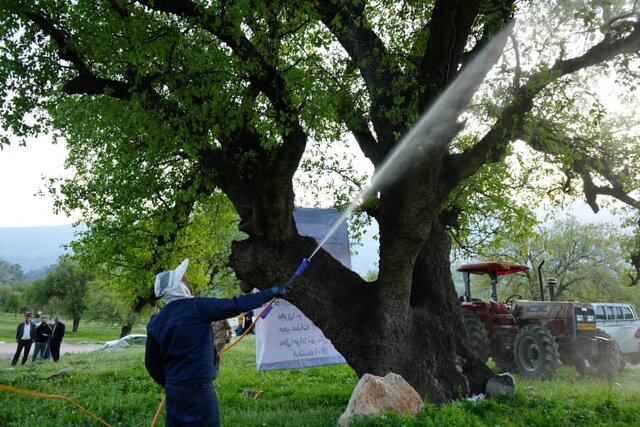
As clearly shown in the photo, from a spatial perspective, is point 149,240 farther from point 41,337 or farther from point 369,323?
point 369,323

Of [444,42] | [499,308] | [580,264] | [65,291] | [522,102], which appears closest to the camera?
[444,42]

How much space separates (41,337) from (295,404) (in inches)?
577

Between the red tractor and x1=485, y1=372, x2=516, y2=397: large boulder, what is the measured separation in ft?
11.4

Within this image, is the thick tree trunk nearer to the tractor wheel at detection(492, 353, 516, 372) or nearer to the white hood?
the white hood

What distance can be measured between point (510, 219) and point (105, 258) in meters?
11.8

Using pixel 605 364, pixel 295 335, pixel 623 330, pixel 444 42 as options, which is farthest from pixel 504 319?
pixel 444 42

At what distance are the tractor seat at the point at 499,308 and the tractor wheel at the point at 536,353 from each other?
6.43 ft

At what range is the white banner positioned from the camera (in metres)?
9.55

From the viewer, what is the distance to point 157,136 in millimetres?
7902

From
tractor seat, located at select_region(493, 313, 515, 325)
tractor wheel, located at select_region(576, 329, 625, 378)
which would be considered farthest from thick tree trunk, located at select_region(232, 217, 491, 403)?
tractor seat, located at select_region(493, 313, 515, 325)

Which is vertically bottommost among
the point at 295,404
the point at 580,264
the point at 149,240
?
the point at 295,404

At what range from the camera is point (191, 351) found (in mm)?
4852

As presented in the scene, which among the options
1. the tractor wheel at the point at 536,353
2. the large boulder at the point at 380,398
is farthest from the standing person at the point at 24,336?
the tractor wheel at the point at 536,353

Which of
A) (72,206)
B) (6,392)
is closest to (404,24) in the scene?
(72,206)
